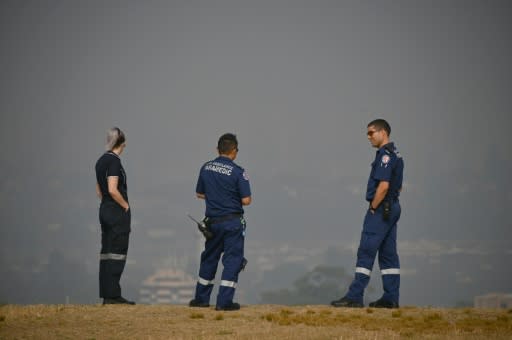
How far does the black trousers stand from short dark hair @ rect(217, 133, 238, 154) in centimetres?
233

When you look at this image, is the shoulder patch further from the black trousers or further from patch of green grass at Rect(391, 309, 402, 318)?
the black trousers

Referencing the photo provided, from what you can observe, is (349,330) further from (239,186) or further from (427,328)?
(239,186)

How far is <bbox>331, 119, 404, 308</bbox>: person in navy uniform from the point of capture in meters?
18.8

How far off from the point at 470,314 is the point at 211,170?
5454 millimetres

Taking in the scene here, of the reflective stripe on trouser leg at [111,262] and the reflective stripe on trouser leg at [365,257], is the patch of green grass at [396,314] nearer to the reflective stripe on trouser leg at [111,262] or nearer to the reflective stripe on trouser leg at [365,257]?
the reflective stripe on trouser leg at [365,257]

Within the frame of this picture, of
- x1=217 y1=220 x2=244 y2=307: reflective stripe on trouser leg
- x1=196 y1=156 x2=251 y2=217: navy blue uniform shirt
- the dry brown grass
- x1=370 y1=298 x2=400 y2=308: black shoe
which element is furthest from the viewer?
x1=370 y1=298 x2=400 y2=308: black shoe

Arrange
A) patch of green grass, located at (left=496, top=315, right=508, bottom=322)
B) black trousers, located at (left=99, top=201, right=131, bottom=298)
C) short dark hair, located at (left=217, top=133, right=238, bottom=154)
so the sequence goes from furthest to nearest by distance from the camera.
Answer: black trousers, located at (left=99, top=201, right=131, bottom=298), short dark hair, located at (left=217, top=133, right=238, bottom=154), patch of green grass, located at (left=496, top=315, right=508, bottom=322)

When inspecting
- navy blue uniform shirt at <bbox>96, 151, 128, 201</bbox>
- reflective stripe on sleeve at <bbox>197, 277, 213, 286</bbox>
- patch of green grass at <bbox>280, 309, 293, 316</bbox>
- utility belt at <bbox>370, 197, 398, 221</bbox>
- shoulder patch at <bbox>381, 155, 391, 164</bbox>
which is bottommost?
patch of green grass at <bbox>280, 309, 293, 316</bbox>

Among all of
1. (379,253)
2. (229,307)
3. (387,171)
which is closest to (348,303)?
(379,253)

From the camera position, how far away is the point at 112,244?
Result: 1928 centimetres

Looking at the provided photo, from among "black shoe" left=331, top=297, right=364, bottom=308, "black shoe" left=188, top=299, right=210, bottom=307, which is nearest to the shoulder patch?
"black shoe" left=331, top=297, right=364, bottom=308

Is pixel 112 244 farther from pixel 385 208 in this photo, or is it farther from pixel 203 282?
pixel 385 208

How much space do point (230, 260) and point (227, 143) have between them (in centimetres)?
218

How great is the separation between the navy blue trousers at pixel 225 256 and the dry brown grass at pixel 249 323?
1.47ft
